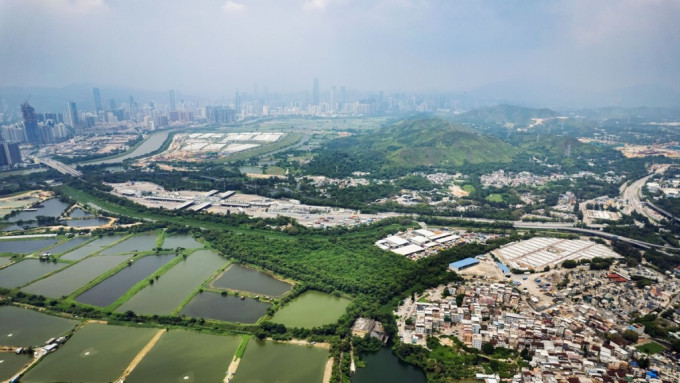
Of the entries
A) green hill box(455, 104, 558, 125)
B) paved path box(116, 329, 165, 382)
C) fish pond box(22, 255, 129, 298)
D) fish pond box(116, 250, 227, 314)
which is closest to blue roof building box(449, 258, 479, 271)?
fish pond box(116, 250, 227, 314)

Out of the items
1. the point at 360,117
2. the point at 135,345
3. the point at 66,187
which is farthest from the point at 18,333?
the point at 360,117

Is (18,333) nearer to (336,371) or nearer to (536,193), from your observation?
(336,371)

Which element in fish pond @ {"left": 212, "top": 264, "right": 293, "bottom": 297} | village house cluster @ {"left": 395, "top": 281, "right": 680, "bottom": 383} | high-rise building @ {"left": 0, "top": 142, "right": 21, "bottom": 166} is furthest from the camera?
high-rise building @ {"left": 0, "top": 142, "right": 21, "bottom": 166}

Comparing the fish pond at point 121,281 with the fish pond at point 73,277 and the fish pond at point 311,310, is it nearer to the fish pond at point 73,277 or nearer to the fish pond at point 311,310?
the fish pond at point 73,277

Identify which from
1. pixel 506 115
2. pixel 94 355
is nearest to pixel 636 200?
pixel 94 355

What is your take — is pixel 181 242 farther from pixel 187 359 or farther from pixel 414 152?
pixel 414 152

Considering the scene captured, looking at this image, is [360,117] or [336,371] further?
[360,117]

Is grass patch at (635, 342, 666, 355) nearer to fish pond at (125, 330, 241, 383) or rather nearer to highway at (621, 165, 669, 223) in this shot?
fish pond at (125, 330, 241, 383)
